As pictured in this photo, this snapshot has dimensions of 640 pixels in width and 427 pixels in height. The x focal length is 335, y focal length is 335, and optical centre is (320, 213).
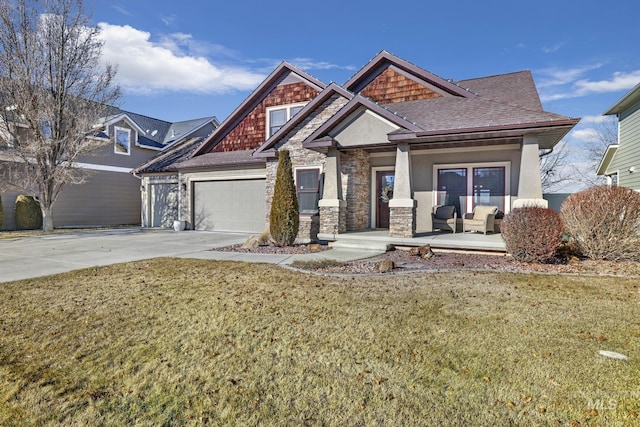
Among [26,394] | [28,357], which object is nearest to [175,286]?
[28,357]

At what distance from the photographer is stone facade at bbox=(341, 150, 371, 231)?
36.1 feet

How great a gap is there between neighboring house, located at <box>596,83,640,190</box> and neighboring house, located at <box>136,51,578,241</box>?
5113 mm

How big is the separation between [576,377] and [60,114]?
18.5 metres

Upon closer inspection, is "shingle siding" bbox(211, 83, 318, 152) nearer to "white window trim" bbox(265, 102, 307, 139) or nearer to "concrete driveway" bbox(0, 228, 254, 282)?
"white window trim" bbox(265, 102, 307, 139)

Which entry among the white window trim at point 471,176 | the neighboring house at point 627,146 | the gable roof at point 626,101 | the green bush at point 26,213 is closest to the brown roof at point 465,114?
the white window trim at point 471,176

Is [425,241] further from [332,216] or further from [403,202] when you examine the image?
[332,216]

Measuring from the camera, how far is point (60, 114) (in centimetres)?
1441

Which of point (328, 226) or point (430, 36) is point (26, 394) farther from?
point (430, 36)

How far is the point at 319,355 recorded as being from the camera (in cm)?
306

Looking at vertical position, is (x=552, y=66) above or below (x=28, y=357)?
above

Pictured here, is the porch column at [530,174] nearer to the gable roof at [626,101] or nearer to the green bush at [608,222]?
the green bush at [608,222]

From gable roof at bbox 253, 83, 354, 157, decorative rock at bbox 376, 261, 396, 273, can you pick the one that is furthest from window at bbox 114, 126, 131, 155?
decorative rock at bbox 376, 261, 396, 273

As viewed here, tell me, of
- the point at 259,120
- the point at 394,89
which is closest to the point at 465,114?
the point at 394,89

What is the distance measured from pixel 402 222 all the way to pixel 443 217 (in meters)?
2.22
